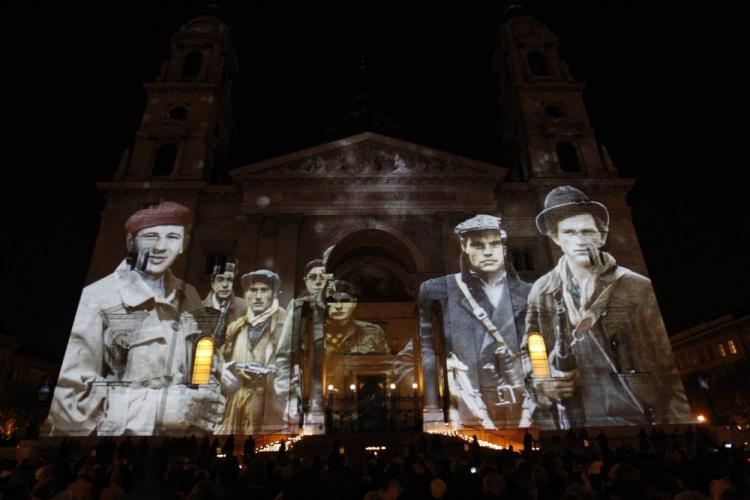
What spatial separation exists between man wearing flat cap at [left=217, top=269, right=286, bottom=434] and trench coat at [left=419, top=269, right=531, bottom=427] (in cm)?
747

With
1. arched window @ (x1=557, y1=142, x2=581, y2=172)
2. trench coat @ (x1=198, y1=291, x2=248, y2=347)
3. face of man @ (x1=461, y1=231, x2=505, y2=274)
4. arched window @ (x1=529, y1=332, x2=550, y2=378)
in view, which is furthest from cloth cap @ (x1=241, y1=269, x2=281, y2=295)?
arched window @ (x1=557, y1=142, x2=581, y2=172)

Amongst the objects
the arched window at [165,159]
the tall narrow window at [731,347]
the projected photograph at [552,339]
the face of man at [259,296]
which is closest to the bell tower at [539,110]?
the projected photograph at [552,339]

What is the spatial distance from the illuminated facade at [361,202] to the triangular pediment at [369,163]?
0.21 feet

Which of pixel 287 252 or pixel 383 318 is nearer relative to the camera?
pixel 287 252

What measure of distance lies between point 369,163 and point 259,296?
32.4 ft

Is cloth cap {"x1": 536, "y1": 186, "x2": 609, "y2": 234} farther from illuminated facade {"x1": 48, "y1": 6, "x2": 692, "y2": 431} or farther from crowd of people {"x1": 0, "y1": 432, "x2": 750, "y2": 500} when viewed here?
crowd of people {"x1": 0, "y1": 432, "x2": 750, "y2": 500}

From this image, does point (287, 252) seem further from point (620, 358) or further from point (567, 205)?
point (620, 358)

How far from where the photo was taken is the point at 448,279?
82.9 ft

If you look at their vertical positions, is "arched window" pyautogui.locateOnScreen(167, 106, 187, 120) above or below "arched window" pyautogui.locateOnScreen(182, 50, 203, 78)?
below

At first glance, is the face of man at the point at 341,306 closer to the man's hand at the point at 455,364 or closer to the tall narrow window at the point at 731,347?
the man's hand at the point at 455,364

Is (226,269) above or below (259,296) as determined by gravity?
above

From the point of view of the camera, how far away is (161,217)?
2703 centimetres

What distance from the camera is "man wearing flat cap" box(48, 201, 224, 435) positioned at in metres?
22.1

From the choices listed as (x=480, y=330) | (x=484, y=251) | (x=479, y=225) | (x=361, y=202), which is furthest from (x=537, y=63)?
(x=480, y=330)
